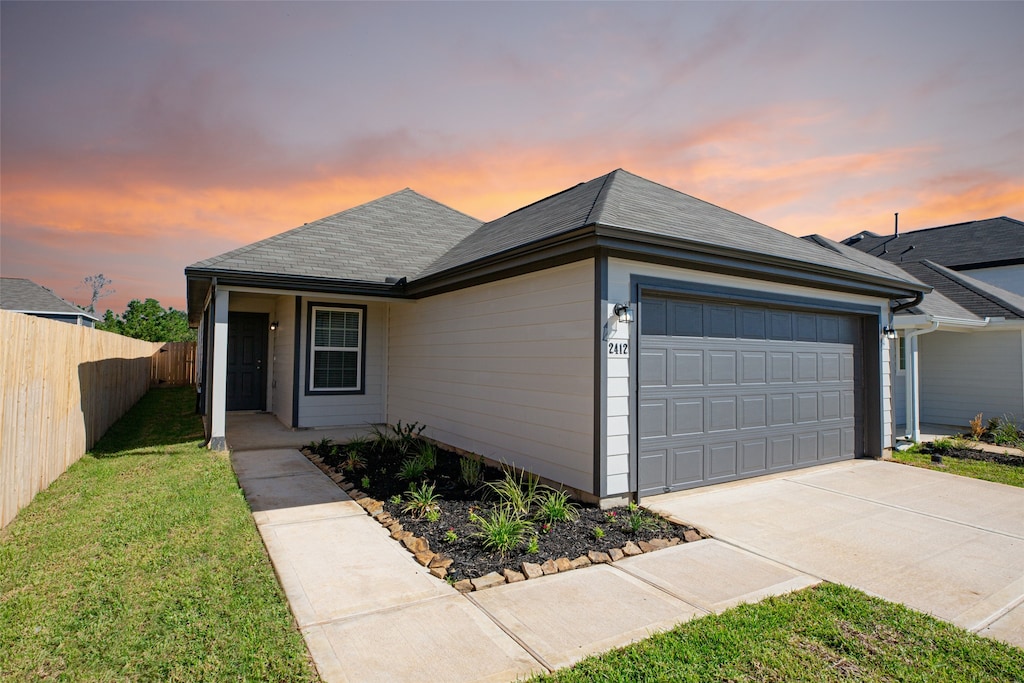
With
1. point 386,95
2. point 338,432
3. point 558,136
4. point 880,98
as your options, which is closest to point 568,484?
point 338,432

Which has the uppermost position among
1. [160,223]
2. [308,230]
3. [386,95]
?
[386,95]

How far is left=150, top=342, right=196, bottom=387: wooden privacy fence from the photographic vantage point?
20.4 metres

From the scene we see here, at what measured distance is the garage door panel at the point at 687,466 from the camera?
6086 millimetres

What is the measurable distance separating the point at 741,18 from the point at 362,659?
874 cm

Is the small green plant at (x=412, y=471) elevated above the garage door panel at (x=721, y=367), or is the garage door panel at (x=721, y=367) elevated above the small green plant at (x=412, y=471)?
the garage door panel at (x=721, y=367)

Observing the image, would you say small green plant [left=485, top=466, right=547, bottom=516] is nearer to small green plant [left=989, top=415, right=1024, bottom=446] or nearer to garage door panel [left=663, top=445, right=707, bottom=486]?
garage door panel [left=663, top=445, right=707, bottom=486]

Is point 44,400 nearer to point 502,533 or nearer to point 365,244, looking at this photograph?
point 502,533

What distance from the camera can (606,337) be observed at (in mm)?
5383

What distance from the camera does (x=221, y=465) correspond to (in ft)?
23.5

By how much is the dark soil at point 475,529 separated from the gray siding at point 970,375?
11474mm

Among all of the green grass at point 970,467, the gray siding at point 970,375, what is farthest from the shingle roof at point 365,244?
the gray siding at point 970,375

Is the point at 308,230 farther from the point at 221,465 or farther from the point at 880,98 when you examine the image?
the point at 880,98

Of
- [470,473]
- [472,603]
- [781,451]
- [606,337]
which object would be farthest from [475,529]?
[781,451]

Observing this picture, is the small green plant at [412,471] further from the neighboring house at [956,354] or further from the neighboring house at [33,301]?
the neighboring house at [33,301]
